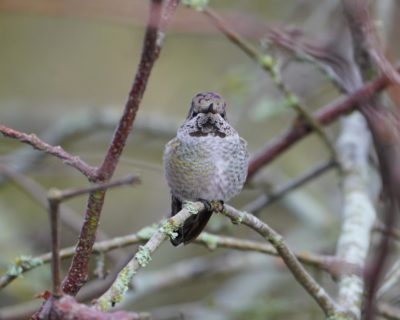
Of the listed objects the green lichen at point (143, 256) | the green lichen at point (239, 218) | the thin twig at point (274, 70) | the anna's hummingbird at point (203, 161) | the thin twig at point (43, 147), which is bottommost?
the green lichen at point (143, 256)

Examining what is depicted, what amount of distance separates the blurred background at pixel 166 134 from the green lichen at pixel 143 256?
37.8 inches

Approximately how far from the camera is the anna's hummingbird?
2430 mm

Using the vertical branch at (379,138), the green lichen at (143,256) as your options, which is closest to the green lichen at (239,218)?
the vertical branch at (379,138)

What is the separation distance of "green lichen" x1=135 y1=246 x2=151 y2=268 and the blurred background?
961mm

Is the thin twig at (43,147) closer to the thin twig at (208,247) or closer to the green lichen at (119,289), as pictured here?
the green lichen at (119,289)

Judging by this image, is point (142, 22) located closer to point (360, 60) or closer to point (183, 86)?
point (360, 60)

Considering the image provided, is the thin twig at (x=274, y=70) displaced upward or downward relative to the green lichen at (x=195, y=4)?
upward

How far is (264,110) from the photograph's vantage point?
12.1 feet

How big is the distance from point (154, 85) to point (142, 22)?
5.90 m

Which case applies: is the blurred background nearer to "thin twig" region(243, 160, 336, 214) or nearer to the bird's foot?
"thin twig" region(243, 160, 336, 214)

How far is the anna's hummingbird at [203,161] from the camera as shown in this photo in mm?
2430

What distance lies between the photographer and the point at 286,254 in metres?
2.04

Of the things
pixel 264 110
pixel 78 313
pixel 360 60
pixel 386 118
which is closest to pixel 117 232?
pixel 264 110

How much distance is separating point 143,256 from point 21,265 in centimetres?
77
